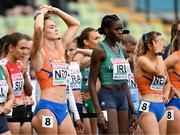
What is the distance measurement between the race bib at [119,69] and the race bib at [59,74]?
0.88 m

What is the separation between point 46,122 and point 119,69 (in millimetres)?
1481

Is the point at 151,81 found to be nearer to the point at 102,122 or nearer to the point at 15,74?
the point at 102,122

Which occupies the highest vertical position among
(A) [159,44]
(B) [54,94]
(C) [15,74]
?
(A) [159,44]

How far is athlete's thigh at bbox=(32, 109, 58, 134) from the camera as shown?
396 inches

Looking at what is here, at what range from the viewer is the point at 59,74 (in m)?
10.2

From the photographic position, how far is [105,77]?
36.1 feet

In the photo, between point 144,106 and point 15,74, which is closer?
point 144,106

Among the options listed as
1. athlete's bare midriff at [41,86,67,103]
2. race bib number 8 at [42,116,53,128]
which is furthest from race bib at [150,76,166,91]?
race bib number 8 at [42,116,53,128]

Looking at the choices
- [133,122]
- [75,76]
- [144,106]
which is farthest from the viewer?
[75,76]

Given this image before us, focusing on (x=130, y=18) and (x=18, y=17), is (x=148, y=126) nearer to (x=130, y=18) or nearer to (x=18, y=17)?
(x=18, y=17)

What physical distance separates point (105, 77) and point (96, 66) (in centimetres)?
22

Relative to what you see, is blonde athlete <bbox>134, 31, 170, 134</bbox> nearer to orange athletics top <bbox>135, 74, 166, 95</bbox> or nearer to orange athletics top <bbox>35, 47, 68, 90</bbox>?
orange athletics top <bbox>135, 74, 166, 95</bbox>

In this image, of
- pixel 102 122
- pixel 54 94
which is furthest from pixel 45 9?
pixel 102 122

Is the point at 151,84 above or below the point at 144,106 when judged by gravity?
above
